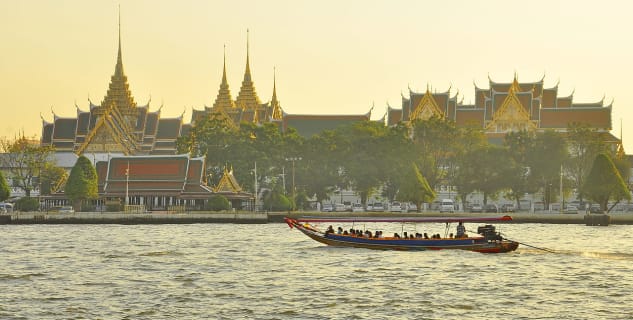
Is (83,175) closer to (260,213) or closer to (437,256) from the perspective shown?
(260,213)

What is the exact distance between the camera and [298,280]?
178 ft

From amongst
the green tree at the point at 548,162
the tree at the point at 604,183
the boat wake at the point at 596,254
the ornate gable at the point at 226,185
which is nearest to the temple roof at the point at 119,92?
the ornate gable at the point at 226,185

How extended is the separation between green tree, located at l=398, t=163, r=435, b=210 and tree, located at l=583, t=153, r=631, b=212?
16.1 meters

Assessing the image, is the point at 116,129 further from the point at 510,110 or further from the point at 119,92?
the point at 510,110

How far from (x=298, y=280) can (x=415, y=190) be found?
61022 millimetres

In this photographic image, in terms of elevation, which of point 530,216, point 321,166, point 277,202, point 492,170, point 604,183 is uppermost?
point 321,166

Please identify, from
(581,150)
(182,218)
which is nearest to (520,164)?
(581,150)

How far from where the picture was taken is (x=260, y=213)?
111 m

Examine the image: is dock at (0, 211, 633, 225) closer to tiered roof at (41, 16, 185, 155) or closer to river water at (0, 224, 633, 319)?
river water at (0, 224, 633, 319)

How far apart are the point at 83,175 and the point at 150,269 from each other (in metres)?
57.7

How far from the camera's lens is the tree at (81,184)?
378 ft

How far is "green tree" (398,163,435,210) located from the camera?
11431 centimetres

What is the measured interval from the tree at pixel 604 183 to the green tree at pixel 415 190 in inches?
635

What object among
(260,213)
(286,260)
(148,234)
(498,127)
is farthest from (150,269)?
(498,127)
